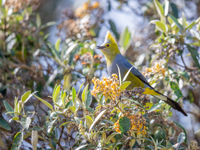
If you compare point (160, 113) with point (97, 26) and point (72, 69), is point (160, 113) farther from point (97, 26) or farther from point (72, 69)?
point (97, 26)

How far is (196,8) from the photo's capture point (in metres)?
4.57

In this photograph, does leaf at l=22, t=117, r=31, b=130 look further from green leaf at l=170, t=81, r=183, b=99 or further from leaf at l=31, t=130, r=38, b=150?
green leaf at l=170, t=81, r=183, b=99

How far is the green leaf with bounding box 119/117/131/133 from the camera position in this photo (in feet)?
6.34

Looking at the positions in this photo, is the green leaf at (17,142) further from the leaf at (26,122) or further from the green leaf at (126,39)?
the green leaf at (126,39)

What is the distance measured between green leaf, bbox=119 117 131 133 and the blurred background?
83 centimetres

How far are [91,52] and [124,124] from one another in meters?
1.34

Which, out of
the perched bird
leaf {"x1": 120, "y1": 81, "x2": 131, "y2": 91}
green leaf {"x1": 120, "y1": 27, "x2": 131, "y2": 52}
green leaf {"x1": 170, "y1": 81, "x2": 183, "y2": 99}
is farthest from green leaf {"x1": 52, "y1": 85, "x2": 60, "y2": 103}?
green leaf {"x1": 120, "y1": 27, "x2": 131, "y2": 52}

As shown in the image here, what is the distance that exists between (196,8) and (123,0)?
115 cm

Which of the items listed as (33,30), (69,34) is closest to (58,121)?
(69,34)

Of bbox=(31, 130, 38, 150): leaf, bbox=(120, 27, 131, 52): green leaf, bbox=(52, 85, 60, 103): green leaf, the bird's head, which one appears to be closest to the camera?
bbox=(31, 130, 38, 150): leaf

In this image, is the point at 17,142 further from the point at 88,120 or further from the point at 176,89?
the point at 176,89

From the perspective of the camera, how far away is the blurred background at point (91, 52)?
9.50 feet

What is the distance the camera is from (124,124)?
1.94 metres

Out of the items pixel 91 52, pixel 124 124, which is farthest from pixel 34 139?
pixel 91 52
